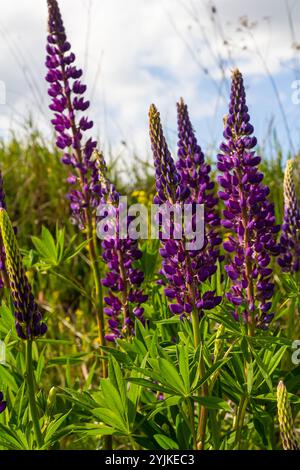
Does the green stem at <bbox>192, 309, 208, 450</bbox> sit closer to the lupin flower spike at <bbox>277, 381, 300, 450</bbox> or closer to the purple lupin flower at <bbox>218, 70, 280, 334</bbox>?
the purple lupin flower at <bbox>218, 70, 280, 334</bbox>

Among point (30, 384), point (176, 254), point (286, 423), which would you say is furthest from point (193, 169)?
point (286, 423)

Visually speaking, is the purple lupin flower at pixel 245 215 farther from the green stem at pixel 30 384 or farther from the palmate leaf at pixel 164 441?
the green stem at pixel 30 384

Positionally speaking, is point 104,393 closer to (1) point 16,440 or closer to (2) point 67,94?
(1) point 16,440

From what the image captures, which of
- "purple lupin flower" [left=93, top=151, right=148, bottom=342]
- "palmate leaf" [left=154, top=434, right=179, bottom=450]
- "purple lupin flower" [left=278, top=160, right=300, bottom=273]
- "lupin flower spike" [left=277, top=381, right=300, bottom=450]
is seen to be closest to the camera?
"lupin flower spike" [left=277, top=381, right=300, bottom=450]

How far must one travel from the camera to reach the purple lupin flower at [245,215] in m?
2.42

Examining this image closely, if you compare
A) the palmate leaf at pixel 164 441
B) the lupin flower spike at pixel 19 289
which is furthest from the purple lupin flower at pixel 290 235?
the lupin flower spike at pixel 19 289

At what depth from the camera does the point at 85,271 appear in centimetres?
587

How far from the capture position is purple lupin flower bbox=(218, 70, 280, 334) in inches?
95.4

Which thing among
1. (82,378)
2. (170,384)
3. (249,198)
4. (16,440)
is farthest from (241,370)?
(82,378)

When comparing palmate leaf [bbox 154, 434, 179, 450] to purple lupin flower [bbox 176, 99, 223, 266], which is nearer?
palmate leaf [bbox 154, 434, 179, 450]

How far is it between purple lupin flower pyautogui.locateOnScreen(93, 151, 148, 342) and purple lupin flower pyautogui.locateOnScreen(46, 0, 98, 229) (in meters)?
0.39

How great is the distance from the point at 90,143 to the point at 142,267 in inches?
25.1

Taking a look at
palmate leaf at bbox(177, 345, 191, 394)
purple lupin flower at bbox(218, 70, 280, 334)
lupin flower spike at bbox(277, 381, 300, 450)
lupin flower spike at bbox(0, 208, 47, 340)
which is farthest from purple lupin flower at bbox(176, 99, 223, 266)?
lupin flower spike at bbox(277, 381, 300, 450)

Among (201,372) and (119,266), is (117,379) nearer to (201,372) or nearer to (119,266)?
(201,372)
